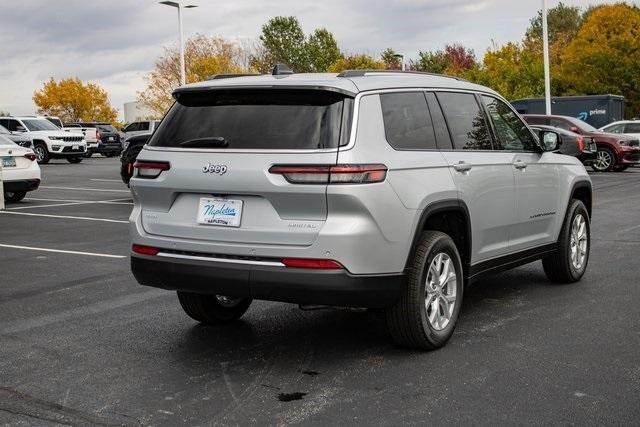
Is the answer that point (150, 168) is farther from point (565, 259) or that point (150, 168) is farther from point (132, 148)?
point (132, 148)

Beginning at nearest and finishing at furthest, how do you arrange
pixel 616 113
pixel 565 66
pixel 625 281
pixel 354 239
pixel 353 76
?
pixel 354 239 → pixel 353 76 → pixel 625 281 → pixel 616 113 → pixel 565 66

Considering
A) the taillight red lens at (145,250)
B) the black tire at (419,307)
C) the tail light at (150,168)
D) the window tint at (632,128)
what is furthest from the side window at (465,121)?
the window tint at (632,128)

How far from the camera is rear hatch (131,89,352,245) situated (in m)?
4.97

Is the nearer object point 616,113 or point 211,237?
point 211,237

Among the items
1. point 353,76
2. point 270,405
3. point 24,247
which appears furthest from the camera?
point 24,247

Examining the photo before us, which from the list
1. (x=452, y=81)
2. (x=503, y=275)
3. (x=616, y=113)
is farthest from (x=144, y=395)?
(x=616, y=113)

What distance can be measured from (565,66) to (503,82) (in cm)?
376

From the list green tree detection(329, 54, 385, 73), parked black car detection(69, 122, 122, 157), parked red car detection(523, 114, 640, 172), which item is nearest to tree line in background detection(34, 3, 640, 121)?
green tree detection(329, 54, 385, 73)

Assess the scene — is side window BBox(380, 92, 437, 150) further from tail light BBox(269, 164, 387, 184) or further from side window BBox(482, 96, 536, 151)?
side window BBox(482, 96, 536, 151)

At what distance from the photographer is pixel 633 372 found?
5020 millimetres

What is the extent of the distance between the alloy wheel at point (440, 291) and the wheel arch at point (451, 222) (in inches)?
9.7

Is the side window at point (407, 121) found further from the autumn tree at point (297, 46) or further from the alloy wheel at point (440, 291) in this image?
the autumn tree at point (297, 46)

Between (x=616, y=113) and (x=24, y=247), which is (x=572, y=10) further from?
(x=24, y=247)

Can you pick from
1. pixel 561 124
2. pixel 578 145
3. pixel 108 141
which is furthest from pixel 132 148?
pixel 108 141
